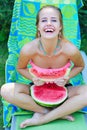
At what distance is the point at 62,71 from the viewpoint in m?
2.67

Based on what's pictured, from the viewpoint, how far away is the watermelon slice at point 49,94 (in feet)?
8.82

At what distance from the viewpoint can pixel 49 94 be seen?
8.96 ft

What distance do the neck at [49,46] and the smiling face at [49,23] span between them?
2.9 inches

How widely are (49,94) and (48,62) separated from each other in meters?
0.24

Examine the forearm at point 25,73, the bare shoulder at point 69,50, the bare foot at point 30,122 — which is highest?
the bare shoulder at point 69,50

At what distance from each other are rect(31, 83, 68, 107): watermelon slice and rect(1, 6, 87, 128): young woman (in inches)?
1.6

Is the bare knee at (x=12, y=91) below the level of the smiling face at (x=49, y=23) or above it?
below

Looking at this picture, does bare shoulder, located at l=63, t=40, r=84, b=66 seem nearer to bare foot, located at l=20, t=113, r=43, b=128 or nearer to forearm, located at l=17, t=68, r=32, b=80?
forearm, located at l=17, t=68, r=32, b=80

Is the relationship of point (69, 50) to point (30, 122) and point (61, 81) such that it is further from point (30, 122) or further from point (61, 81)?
point (30, 122)

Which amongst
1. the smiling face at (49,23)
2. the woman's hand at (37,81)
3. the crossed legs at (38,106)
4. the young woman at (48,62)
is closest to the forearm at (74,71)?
the young woman at (48,62)

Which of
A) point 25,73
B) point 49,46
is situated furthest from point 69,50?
point 25,73

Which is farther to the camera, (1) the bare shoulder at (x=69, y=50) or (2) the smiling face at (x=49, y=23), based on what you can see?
(1) the bare shoulder at (x=69, y=50)

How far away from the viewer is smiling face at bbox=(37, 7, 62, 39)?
2.56 m

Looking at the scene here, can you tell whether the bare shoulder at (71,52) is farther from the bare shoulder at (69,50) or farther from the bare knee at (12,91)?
the bare knee at (12,91)
